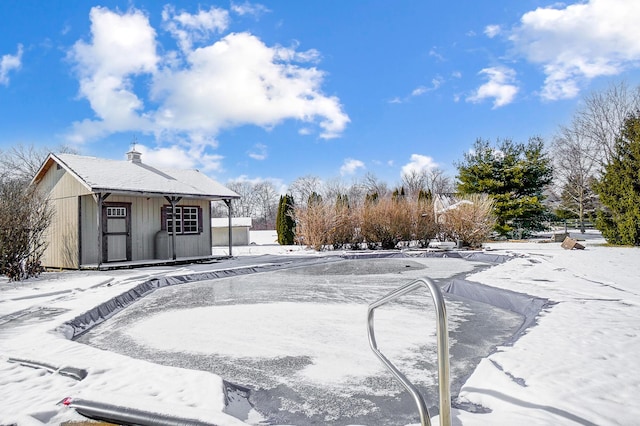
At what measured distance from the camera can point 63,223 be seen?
11086 mm

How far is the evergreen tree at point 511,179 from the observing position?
20656mm

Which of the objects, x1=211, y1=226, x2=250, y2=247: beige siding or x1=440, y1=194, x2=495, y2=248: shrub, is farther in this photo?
x1=211, y1=226, x2=250, y2=247: beige siding

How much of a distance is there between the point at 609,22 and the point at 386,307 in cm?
1146

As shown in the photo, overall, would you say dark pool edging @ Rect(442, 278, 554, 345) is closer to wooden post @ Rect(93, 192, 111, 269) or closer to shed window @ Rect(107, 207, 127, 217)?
wooden post @ Rect(93, 192, 111, 269)

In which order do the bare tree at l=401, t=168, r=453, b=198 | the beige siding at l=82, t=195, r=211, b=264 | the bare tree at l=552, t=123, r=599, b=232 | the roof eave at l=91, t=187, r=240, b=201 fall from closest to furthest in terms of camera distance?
the roof eave at l=91, t=187, r=240, b=201
the beige siding at l=82, t=195, r=211, b=264
the bare tree at l=552, t=123, r=599, b=232
the bare tree at l=401, t=168, r=453, b=198

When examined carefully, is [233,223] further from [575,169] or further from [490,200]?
[575,169]

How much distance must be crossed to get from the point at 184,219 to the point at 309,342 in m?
10.2

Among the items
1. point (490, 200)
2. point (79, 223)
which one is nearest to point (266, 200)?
point (490, 200)

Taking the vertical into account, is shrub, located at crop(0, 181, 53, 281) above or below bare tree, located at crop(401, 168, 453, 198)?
below

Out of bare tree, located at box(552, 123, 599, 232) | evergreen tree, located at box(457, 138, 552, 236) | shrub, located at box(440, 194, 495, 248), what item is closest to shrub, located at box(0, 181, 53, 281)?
shrub, located at box(440, 194, 495, 248)

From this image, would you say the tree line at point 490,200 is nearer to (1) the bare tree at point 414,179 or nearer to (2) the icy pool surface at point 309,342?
(2) the icy pool surface at point 309,342

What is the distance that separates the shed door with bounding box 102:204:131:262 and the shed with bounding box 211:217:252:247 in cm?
1002

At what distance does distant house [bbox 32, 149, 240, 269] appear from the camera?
10688 millimetres

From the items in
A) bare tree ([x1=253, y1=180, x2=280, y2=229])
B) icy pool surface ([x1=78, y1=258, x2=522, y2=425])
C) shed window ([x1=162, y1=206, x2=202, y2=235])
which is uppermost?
bare tree ([x1=253, y1=180, x2=280, y2=229])
